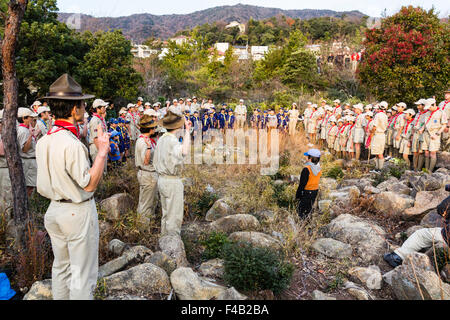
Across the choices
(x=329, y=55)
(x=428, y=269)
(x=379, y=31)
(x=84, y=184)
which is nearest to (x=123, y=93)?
(x=379, y=31)

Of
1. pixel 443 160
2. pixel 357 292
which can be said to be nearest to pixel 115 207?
pixel 357 292

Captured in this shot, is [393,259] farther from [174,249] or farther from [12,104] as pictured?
[12,104]

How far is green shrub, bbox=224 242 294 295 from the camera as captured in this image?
2928 mm

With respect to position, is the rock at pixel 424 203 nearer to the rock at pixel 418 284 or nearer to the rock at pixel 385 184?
the rock at pixel 385 184

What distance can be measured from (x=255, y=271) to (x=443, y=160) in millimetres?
7398

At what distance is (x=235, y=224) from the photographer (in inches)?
181

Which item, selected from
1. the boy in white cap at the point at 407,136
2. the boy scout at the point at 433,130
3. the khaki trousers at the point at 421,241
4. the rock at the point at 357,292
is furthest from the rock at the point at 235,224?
the boy in white cap at the point at 407,136

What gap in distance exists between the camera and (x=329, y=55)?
2256 centimetres

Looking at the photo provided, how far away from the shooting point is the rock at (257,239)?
3.88 m

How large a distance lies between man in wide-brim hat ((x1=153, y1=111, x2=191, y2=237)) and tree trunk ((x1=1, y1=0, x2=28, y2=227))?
160cm

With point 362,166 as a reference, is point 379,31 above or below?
above

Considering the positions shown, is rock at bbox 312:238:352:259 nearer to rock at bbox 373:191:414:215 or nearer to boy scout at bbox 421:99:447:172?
rock at bbox 373:191:414:215
